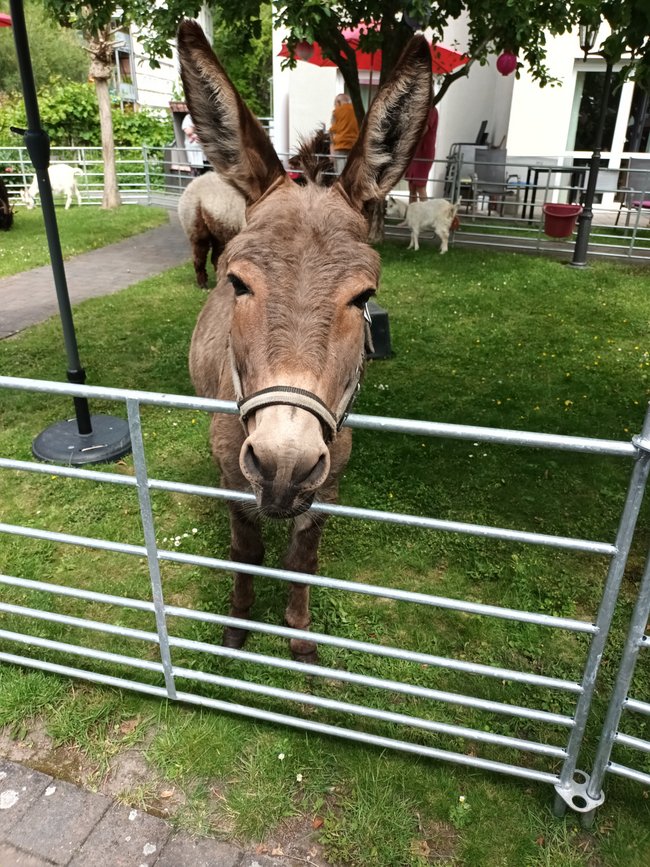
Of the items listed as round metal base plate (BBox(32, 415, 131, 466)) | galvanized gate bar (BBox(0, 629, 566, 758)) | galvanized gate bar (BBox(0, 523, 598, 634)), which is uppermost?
galvanized gate bar (BBox(0, 523, 598, 634))

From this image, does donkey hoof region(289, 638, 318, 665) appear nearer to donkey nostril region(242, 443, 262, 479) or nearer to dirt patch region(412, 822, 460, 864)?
dirt patch region(412, 822, 460, 864)

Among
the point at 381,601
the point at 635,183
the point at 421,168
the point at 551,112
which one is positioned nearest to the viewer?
the point at 381,601

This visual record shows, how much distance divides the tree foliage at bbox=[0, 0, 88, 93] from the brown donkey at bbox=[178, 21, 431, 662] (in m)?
36.3

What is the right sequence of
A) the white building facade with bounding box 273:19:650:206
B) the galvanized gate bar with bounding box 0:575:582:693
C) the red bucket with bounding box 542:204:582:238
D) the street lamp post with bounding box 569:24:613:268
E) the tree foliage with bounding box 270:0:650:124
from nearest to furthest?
the galvanized gate bar with bounding box 0:575:582:693
the tree foliage with bounding box 270:0:650:124
the street lamp post with bounding box 569:24:613:268
the red bucket with bounding box 542:204:582:238
the white building facade with bounding box 273:19:650:206

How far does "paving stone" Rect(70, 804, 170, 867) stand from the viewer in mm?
2152

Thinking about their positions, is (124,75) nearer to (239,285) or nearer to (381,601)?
(381,601)

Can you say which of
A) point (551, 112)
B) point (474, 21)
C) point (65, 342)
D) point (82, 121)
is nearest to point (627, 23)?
point (65, 342)

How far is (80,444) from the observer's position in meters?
4.82

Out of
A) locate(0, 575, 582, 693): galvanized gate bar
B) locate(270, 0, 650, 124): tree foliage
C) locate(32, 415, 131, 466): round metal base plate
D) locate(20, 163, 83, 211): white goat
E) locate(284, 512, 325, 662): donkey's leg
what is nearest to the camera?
locate(0, 575, 582, 693): galvanized gate bar

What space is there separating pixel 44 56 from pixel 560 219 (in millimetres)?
37113

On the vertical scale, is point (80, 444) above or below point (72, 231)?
below

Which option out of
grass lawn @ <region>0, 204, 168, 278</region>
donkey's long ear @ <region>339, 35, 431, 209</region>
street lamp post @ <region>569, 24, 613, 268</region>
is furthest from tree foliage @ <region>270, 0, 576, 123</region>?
grass lawn @ <region>0, 204, 168, 278</region>

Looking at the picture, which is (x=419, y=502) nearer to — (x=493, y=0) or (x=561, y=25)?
(x=561, y=25)

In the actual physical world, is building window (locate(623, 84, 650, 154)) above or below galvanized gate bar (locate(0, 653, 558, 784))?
above
